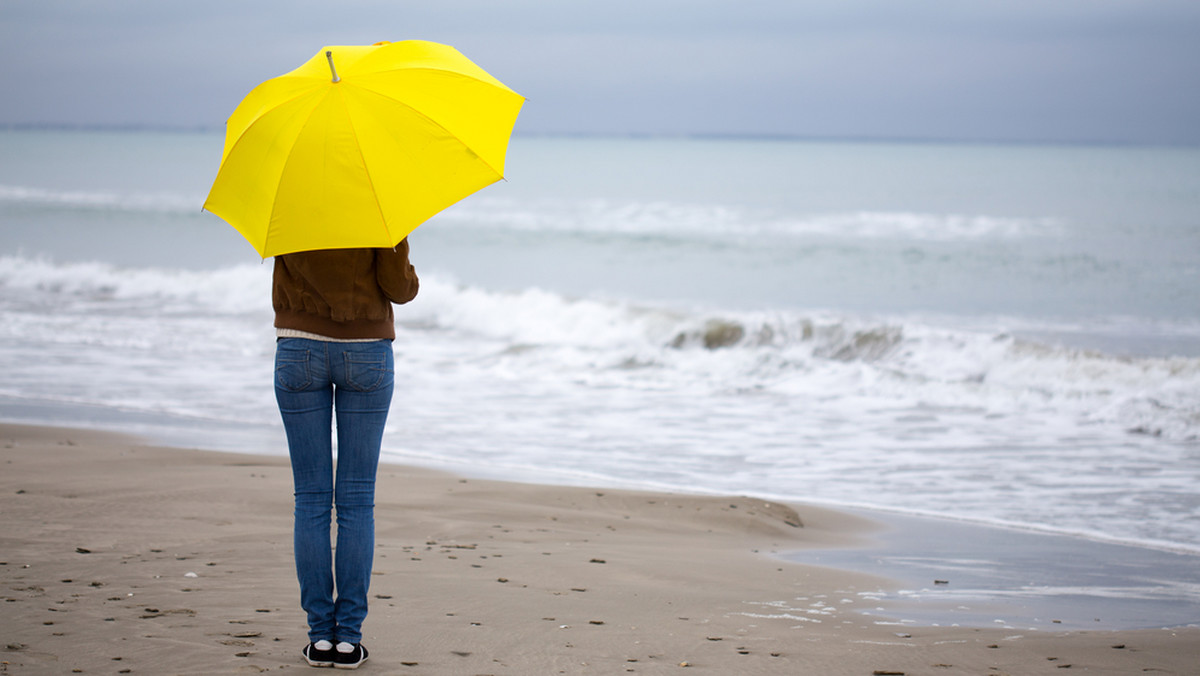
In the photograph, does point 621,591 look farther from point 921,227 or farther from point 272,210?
point 921,227

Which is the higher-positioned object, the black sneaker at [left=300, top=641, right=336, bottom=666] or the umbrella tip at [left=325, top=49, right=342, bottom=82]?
the umbrella tip at [left=325, top=49, right=342, bottom=82]

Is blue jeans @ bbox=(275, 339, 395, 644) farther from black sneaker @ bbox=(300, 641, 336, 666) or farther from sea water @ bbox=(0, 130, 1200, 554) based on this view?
sea water @ bbox=(0, 130, 1200, 554)

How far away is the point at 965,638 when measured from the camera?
4.01 metres

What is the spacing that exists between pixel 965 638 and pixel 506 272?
73.2 ft

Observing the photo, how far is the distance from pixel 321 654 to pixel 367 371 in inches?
37.2

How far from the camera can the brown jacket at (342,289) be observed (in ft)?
9.97

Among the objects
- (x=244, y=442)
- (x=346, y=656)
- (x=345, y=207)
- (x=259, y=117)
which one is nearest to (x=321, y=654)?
(x=346, y=656)

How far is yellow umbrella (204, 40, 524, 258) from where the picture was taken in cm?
297

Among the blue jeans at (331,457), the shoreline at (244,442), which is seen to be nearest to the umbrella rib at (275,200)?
the blue jeans at (331,457)

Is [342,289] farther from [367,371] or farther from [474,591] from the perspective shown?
[474,591]

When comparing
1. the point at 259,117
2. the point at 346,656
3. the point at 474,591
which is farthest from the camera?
the point at 474,591

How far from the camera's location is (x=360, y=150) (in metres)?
2.98

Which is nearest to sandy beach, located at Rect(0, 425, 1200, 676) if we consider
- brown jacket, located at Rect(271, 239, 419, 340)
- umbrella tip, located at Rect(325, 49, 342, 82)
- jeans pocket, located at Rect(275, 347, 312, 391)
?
jeans pocket, located at Rect(275, 347, 312, 391)

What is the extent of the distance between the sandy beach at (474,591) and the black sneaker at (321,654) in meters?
0.04
